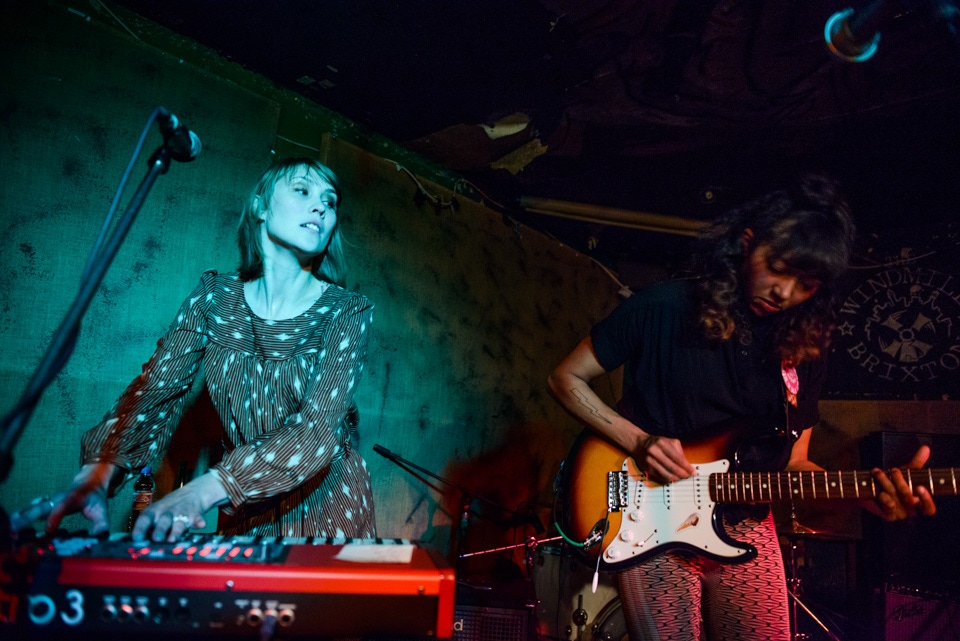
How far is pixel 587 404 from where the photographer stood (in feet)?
7.39

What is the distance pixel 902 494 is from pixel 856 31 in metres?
2.05

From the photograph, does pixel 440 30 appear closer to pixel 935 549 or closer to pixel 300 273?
pixel 300 273

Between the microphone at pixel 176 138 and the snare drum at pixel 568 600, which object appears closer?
the microphone at pixel 176 138

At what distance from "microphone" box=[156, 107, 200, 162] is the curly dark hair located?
1.76 meters

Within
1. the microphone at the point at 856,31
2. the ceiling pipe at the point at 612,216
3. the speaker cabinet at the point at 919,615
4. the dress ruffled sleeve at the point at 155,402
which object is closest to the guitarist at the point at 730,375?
the microphone at the point at 856,31

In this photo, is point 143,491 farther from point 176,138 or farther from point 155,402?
point 176,138

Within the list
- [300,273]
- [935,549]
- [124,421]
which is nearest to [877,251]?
[935,549]

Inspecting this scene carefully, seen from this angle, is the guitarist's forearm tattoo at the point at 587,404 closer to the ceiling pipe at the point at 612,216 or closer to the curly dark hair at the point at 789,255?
the curly dark hair at the point at 789,255

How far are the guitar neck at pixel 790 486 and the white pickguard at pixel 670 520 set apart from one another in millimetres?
43

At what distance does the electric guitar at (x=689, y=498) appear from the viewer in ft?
6.32

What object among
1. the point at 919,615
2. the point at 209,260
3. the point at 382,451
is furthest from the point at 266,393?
the point at 919,615

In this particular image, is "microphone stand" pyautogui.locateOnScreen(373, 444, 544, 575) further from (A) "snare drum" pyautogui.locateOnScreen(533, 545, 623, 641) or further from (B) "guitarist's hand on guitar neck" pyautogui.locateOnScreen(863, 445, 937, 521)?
(B) "guitarist's hand on guitar neck" pyautogui.locateOnScreen(863, 445, 937, 521)

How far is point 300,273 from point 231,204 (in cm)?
123

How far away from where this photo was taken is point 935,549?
3.65 m
